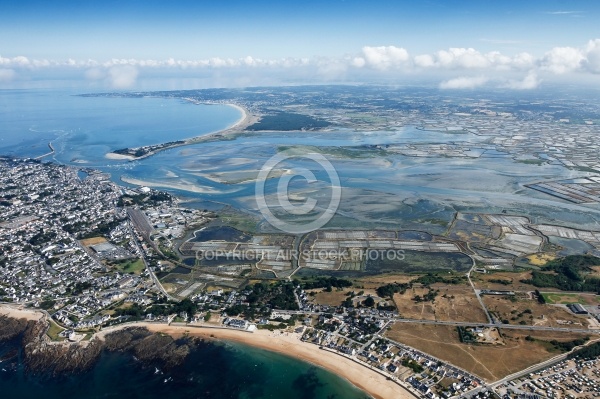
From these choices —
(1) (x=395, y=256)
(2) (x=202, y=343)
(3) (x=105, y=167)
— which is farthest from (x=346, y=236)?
(3) (x=105, y=167)

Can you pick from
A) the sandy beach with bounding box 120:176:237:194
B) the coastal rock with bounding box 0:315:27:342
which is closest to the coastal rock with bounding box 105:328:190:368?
the coastal rock with bounding box 0:315:27:342

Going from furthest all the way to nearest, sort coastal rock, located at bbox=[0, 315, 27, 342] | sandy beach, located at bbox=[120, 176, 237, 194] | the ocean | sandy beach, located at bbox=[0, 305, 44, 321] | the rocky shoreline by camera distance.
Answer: sandy beach, located at bbox=[120, 176, 237, 194] → sandy beach, located at bbox=[0, 305, 44, 321] → coastal rock, located at bbox=[0, 315, 27, 342] → the rocky shoreline → the ocean

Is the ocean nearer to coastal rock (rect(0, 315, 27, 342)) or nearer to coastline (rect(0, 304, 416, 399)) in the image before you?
coastline (rect(0, 304, 416, 399))

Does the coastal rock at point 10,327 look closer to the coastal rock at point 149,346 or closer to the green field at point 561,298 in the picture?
the coastal rock at point 149,346

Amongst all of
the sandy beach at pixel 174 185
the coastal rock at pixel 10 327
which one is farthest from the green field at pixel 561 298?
the sandy beach at pixel 174 185

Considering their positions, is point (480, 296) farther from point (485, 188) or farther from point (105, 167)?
point (105, 167)

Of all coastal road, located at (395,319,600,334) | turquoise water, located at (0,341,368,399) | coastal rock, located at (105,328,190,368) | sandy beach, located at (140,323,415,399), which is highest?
coastal road, located at (395,319,600,334)
